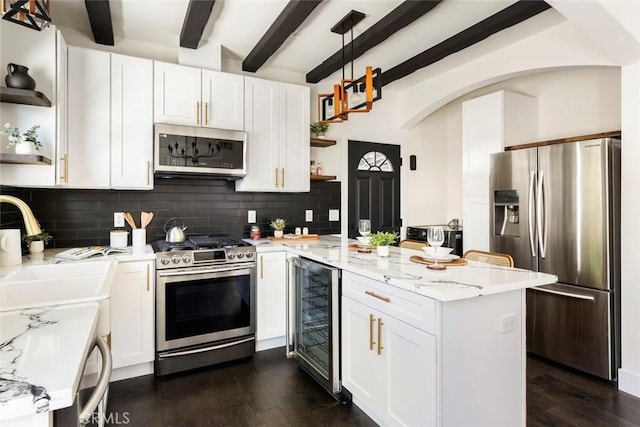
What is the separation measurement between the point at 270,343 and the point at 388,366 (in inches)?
63.2

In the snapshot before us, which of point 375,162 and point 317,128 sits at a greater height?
point 317,128

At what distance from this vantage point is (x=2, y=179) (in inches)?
91.7

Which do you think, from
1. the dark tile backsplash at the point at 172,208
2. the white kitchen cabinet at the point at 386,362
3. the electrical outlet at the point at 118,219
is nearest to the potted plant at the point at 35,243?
the dark tile backsplash at the point at 172,208

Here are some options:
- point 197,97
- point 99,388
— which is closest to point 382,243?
point 99,388

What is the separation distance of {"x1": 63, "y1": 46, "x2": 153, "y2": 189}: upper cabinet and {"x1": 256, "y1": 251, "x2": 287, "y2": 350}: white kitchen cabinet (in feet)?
3.88

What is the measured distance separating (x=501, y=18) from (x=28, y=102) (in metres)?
3.36

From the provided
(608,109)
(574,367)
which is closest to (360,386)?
(574,367)

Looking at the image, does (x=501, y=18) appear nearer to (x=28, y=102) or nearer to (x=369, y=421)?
(x=369, y=421)

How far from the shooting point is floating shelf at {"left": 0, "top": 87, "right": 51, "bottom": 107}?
6.97ft

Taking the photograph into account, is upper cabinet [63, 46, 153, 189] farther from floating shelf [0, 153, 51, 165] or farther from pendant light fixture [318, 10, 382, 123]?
pendant light fixture [318, 10, 382, 123]

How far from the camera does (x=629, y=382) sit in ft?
8.15

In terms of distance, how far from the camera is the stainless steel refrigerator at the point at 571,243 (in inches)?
102

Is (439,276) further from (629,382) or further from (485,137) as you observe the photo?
(485,137)

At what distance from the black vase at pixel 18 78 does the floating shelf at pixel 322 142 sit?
2351mm
